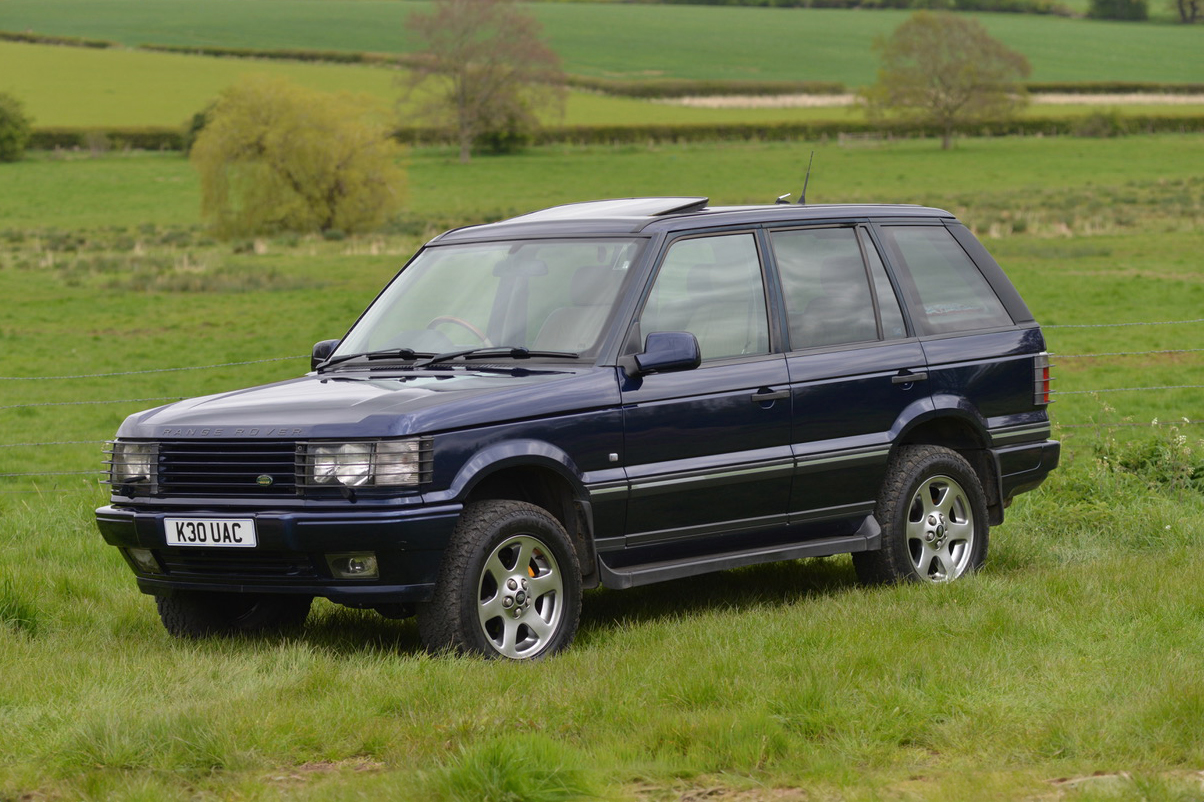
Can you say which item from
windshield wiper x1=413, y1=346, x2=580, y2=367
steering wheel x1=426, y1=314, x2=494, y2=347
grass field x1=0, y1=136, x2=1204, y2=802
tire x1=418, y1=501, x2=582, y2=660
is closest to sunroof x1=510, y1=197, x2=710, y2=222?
steering wheel x1=426, y1=314, x2=494, y2=347

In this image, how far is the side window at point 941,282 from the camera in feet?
28.5

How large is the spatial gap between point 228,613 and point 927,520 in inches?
141

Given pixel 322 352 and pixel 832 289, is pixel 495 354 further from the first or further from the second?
pixel 832 289

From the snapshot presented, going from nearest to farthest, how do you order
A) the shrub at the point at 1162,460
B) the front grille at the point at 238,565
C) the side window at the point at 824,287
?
the front grille at the point at 238,565 < the side window at the point at 824,287 < the shrub at the point at 1162,460

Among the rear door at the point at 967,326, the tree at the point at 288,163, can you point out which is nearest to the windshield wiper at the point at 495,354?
the rear door at the point at 967,326

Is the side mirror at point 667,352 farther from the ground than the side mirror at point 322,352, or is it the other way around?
the side mirror at point 667,352

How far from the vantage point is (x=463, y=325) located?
7766mm

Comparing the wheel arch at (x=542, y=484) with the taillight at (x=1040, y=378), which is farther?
the taillight at (x=1040, y=378)

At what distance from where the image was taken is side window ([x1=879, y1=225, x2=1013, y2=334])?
28.5 ft

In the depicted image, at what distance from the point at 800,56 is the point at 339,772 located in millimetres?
123098

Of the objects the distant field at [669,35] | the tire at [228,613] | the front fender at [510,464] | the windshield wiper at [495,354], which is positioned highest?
the distant field at [669,35]

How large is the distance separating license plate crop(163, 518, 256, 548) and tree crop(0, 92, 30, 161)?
87308 millimetres

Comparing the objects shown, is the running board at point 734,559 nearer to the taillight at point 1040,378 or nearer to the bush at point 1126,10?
the taillight at point 1040,378

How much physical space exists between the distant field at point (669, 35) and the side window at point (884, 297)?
357 feet
